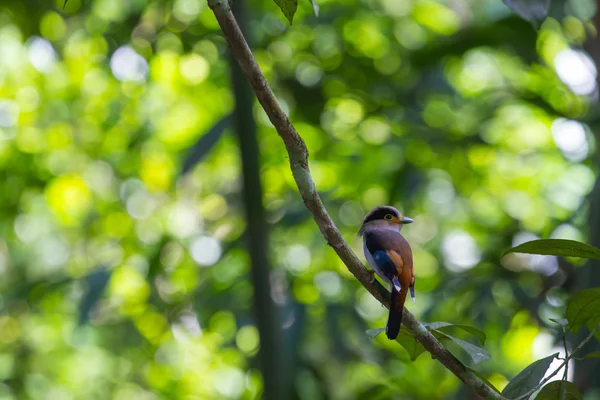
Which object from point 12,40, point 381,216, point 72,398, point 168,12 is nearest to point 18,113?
point 12,40

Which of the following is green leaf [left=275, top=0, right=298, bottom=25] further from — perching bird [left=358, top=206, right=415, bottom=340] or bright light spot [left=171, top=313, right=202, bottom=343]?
bright light spot [left=171, top=313, right=202, bottom=343]

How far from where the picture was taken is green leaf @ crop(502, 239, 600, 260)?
5.46ft

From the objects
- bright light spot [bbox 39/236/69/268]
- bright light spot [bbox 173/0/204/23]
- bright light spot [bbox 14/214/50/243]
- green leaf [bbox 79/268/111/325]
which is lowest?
bright light spot [bbox 39/236/69/268]

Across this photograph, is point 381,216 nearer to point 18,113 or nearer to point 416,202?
point 416,202

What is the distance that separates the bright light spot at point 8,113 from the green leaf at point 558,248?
19.7 feet

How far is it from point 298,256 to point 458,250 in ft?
3.97

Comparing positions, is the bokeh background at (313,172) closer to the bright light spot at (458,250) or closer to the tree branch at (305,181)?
the bright light spot at (458,250)

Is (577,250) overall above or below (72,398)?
above

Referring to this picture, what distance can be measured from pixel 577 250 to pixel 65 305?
7242mm

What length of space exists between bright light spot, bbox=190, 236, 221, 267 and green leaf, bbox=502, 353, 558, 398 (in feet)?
11.6

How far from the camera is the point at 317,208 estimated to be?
5.30 ft

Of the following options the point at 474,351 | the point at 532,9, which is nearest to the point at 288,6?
the point at 532,9

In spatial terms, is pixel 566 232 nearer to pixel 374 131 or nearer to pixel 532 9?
pixel 374 131

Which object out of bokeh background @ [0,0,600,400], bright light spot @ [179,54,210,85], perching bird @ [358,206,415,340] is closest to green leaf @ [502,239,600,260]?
perching bird @ [358,206,415,340]
